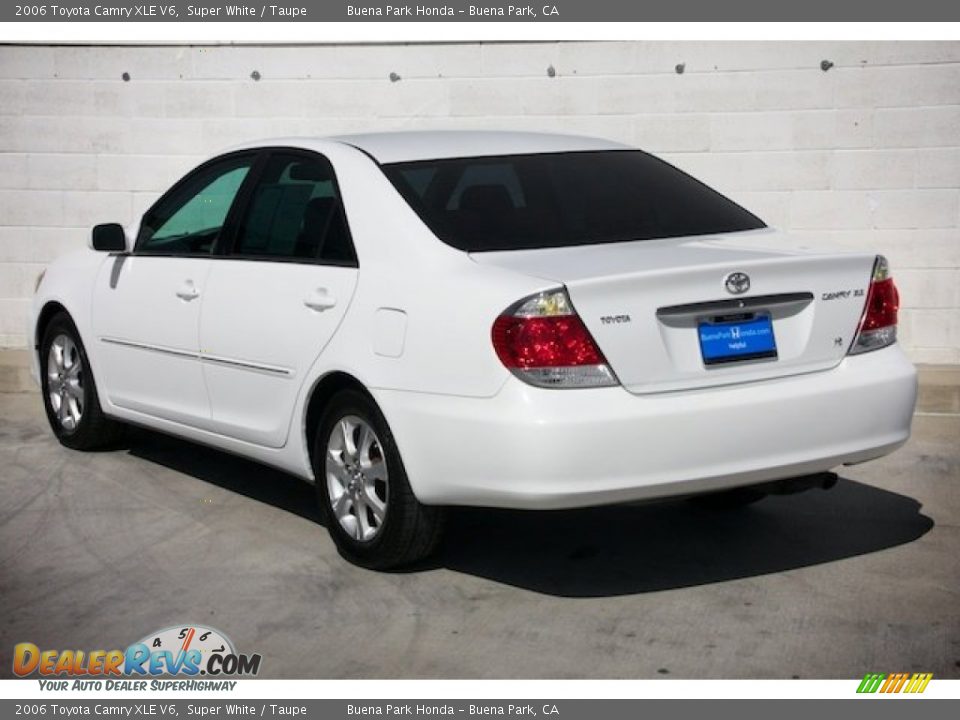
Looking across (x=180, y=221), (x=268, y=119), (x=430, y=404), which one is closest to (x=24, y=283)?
(x=268, y=119)

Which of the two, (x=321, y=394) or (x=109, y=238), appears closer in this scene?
(x=321, y=394)

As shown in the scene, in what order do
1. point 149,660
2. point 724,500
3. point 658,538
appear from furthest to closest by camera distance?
point 724,500
point 658,538
point 149,660

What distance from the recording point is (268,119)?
11.4 m

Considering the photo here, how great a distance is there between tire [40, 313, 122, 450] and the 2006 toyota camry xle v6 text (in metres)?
0.90

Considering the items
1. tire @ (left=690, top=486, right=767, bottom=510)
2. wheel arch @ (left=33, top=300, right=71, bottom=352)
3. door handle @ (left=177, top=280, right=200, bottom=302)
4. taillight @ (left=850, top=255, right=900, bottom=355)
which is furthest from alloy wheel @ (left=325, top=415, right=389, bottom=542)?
wheel arch @ (left=33, top=300, right=71, bottom=352)

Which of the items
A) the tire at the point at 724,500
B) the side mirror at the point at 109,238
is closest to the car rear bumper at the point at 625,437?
the tire at the point at 724,500

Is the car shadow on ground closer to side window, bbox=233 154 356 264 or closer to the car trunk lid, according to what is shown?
the car trunk lid

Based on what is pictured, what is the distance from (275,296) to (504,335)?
1.46 metres

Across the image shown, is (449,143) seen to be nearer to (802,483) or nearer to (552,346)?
(552,346)

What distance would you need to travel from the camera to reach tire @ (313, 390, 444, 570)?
5.77 meters

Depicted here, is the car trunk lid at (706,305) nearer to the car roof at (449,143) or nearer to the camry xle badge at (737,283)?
the camry xle badge at (737,283)

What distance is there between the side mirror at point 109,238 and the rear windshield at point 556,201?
1.91 meters

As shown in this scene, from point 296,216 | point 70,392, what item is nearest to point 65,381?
point 70,392

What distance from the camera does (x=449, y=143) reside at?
6652mm
